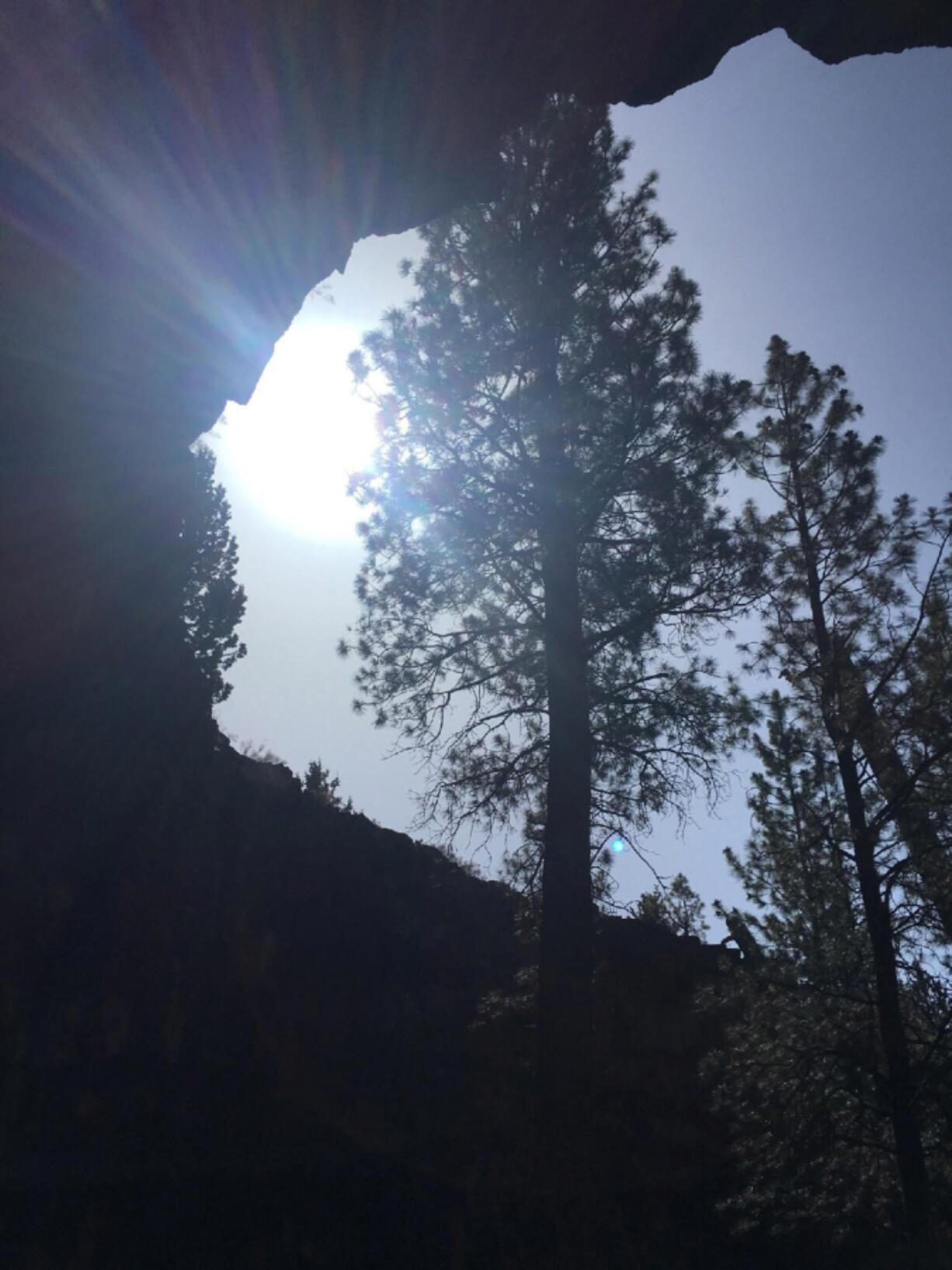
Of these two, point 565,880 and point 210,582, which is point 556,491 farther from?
point 210,582

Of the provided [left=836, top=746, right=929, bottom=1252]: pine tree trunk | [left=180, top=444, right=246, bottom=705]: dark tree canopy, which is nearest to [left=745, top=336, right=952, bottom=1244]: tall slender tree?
[left=836, top=746, right=929, bottom=1252]: pine tree trunk

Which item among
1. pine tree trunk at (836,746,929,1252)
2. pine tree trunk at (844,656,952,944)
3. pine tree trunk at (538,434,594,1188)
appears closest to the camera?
pine tree trunk at (836,746,929,1252)

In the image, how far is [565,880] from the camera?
845 cm

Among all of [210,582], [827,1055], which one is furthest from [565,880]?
[210,582]

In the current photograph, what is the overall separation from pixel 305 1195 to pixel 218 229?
9294mm

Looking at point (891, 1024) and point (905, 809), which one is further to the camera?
point (905, 809)

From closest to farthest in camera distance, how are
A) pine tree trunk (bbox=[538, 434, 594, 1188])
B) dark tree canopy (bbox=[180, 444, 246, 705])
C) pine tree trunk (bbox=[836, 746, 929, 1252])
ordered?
pine tree trunk (bbox=[836, 746, 929, 1252])
pine tree trunk (bbox=[538, 434, 594, 1188])
dark tree canopy (bbox=[180, 444, 246, 705])

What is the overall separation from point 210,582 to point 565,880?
1247 cm

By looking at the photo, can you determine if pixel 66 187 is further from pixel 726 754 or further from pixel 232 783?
pixel 232 783

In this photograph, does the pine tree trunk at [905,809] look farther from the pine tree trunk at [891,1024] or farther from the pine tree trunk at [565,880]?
the pine tree trunk at [565,880]

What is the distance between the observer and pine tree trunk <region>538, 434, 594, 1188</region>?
7.53m

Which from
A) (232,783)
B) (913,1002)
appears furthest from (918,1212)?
(232,783)

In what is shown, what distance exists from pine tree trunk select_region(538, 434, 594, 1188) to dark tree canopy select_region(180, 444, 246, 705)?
9234mm

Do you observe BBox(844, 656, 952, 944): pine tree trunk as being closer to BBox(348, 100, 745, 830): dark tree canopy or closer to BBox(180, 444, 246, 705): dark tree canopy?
BBox(348, 100, 745, 830): dark tree canopy
